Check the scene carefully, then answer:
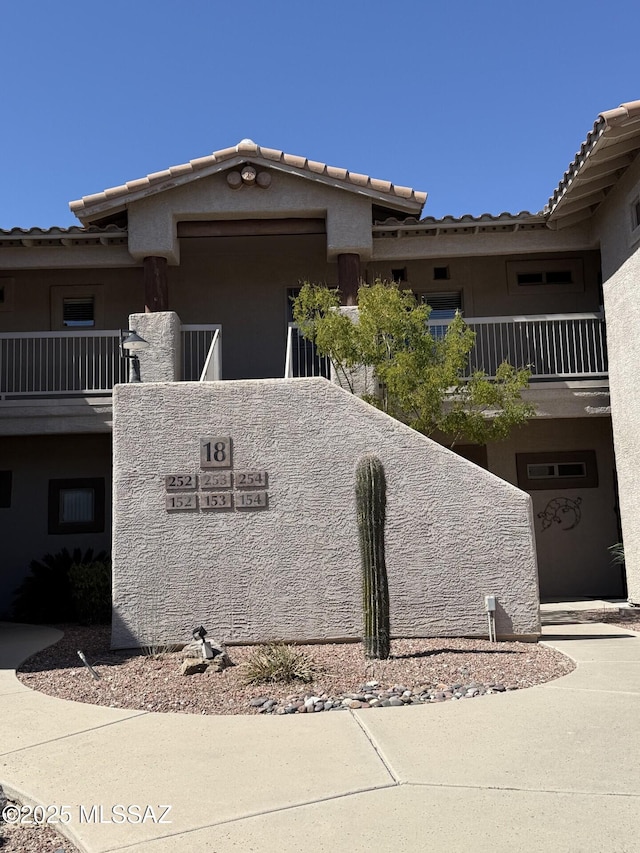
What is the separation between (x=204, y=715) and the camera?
662 cm

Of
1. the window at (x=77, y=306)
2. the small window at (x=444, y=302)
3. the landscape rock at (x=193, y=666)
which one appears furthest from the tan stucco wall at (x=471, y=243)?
the landscape rock at (x=193, y=666)

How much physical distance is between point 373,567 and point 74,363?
25.3 feet

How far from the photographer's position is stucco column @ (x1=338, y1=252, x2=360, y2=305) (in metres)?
13.8

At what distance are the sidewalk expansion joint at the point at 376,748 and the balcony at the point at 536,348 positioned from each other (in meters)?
7.67

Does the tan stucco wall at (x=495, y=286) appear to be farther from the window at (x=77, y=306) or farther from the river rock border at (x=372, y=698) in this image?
the river rock border at (x=372, y=698)

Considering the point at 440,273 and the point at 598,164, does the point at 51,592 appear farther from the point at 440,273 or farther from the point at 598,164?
the point at 598,164

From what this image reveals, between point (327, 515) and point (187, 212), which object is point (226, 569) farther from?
point (187, 212)

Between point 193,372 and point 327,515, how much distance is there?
537 centimetres

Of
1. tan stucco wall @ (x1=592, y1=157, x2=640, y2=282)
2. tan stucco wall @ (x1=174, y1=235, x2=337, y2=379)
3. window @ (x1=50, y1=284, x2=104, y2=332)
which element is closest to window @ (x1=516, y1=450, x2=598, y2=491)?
tan stucco wall @ (x1=592, y1=157, x2=640, y2=282)

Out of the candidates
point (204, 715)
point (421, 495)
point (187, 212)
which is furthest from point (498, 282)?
point (204, 715)

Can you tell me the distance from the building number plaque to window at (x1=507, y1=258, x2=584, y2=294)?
8390mm

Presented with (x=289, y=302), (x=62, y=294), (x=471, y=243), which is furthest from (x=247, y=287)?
(x=471, y=243)

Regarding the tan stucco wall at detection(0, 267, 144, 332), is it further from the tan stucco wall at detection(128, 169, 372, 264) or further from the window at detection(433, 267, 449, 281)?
the window at detection(433, 267, 449, 281)

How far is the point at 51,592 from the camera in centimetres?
1348
